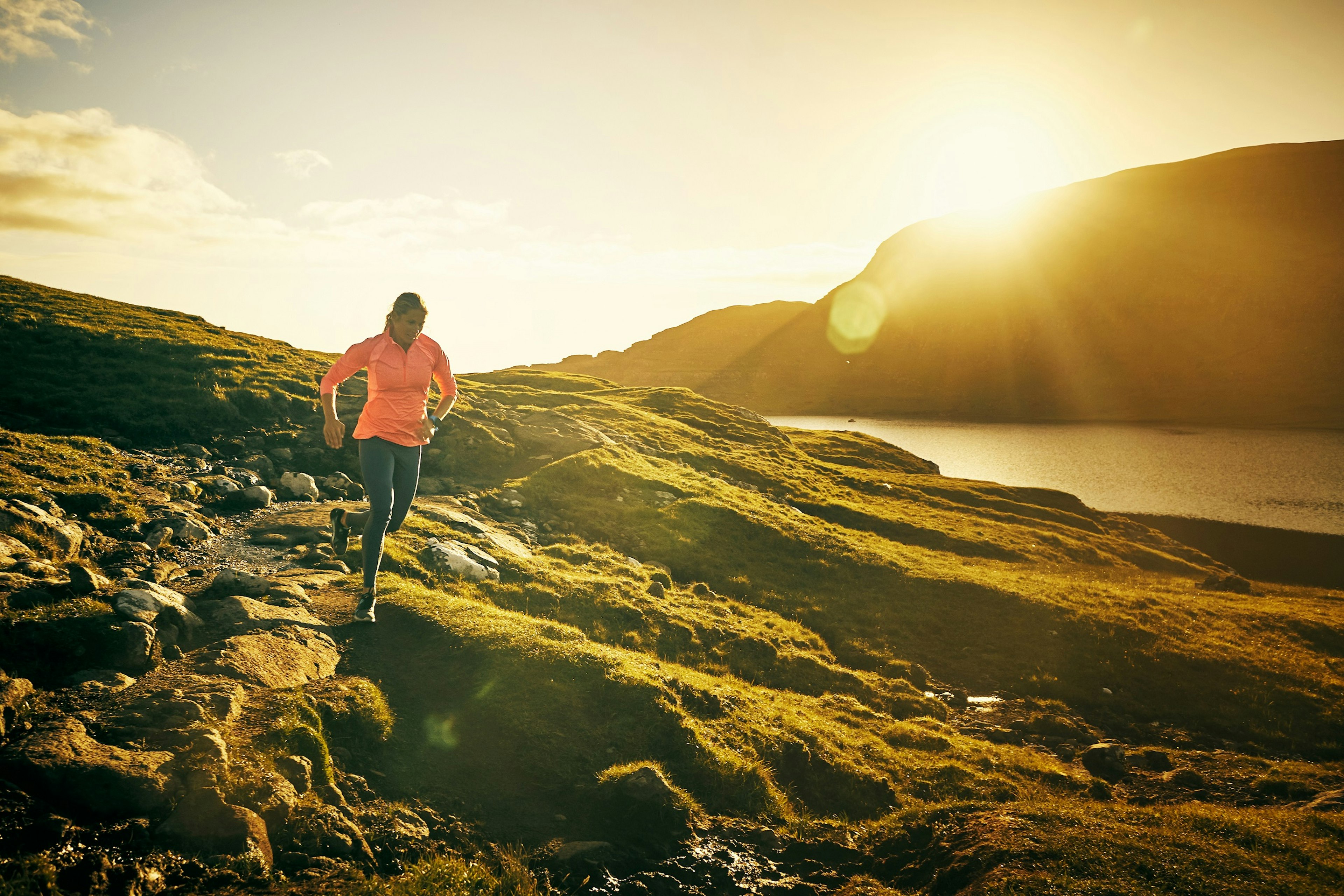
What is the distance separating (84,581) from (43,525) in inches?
Result: 133

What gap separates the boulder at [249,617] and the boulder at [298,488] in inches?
360

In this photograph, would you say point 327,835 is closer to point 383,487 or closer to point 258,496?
point 383,487

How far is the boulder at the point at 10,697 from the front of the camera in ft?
19.4

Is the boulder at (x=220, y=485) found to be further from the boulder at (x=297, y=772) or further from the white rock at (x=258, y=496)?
the boulder at (x=297, y=772)

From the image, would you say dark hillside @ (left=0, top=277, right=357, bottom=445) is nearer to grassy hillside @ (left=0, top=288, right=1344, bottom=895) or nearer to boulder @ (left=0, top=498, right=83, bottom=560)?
grassy hillside @ (left=0, top=288, right=1344, bottom=895)

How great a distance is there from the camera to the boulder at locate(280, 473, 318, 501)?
1819 centimetres

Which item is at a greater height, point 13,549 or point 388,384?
point 388,384

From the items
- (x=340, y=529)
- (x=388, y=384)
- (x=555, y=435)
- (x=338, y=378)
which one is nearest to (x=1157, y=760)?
(x=388, y=384)

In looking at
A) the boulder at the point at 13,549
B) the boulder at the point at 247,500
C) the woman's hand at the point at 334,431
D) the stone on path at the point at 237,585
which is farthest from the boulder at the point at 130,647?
the boulder at the point at 247,500

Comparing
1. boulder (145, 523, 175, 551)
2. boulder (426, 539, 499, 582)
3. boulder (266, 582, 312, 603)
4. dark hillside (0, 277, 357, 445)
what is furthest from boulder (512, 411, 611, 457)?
boulder (266, 582, 312, 603)

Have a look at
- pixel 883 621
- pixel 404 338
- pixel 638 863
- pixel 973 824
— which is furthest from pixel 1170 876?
pixel 883 621

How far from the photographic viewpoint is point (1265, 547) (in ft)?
192

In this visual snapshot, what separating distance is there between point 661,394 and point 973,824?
59256 millimetres

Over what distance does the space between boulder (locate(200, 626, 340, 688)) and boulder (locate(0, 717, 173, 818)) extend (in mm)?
1998
